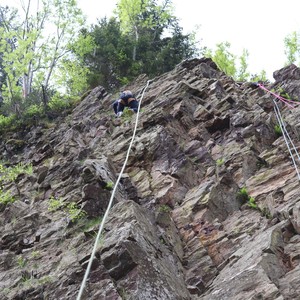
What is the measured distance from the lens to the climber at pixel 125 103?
48.7 ft

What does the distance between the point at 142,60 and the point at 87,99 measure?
5208 millimetres

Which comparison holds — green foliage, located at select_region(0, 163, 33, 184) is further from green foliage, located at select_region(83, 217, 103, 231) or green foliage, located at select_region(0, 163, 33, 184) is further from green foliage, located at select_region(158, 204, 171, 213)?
green foliage, located at select_region(158, 204, 171, 213)

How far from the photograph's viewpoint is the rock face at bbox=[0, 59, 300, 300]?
21.9ft

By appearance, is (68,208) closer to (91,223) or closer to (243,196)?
(91,223)

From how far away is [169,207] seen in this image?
30.6 feet

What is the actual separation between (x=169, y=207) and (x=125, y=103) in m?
6.68

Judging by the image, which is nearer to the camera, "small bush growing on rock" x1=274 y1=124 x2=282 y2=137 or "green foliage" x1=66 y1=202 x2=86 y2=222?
"green foliage" x1=66 y1=202 x2=86 y2=222

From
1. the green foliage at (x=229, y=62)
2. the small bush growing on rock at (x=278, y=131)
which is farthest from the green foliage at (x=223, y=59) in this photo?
the small bush growing on rock at (x=278, y=131)

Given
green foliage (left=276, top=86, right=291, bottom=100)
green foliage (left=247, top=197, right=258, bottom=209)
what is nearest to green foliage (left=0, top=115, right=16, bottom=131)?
green foliage (left=276, top=86, right=291, bottom=100)

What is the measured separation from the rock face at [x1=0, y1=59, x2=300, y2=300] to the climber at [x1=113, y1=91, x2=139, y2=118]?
18.5 inches

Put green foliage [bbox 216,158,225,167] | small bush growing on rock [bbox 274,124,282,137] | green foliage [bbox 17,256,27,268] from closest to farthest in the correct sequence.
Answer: green foliage [bbox 17,256,27,268] < green foliage [bbox 216,158,225,167] < small bush growing on rock [bbox 274,124,282,137]

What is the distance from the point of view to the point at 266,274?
616 centimetres

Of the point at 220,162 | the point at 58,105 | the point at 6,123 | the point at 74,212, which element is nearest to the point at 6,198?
the point at 74,212

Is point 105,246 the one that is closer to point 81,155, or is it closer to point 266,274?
point 266,274
